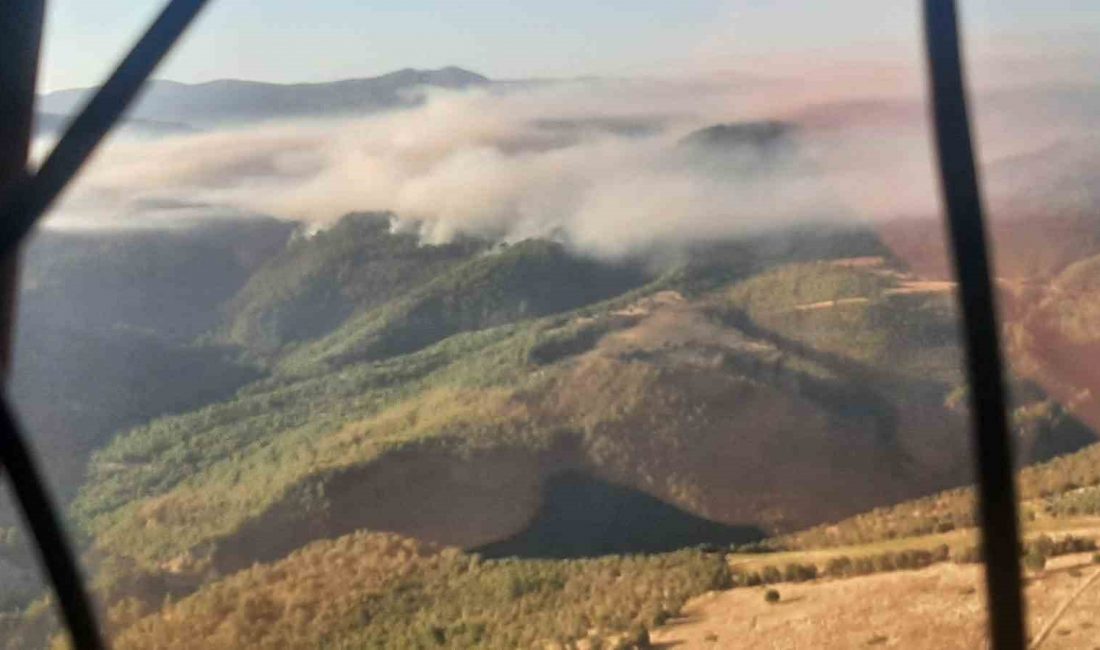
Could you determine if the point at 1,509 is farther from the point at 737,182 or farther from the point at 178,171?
the point at 737,182

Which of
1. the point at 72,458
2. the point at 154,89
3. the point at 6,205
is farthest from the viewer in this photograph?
the point at 154,89

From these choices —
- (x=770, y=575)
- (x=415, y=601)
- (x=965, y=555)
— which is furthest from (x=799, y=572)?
(x=415, y=601)

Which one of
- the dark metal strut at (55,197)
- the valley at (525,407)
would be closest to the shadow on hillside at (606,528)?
the valley at (525,407)

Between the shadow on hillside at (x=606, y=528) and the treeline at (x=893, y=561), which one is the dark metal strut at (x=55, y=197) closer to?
the treeline at (x=893, y=561)

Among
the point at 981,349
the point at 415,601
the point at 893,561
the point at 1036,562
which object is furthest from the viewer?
the point at 415,601

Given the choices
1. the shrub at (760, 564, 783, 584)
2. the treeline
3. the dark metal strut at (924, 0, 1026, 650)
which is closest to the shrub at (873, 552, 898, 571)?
the treeline

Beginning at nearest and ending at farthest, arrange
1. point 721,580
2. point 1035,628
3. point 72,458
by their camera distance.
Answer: point 1035,628 → point 721,580 → point 72,458

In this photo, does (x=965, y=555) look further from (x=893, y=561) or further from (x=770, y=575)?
(x=770, y=575)

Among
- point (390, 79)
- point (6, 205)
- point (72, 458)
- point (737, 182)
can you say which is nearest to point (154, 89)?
point (390, 79)
